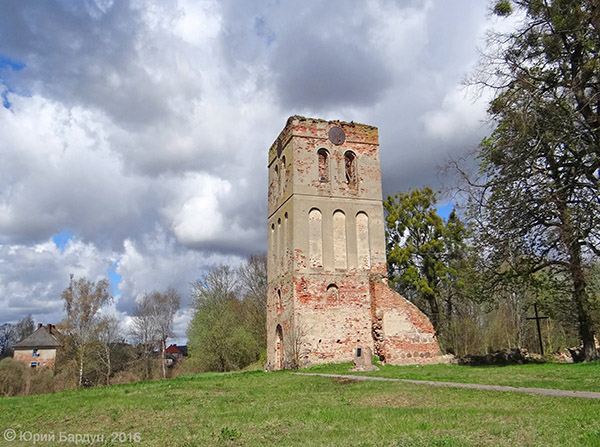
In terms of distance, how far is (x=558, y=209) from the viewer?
14664 mm

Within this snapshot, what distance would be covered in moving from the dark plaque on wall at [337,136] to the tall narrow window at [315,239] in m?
3.57

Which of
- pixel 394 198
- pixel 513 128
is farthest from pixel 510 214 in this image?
pixel 394 198

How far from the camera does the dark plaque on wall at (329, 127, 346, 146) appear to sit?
2316 centimetres

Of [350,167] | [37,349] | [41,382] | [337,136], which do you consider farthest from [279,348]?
[37,349]

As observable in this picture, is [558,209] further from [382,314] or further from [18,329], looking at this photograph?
[18,329]

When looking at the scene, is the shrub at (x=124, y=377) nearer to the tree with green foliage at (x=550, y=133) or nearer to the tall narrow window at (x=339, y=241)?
the tall narrow window at (x=339, y=241)

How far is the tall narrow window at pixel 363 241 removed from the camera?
72.9 feet

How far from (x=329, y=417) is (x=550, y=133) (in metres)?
10.5

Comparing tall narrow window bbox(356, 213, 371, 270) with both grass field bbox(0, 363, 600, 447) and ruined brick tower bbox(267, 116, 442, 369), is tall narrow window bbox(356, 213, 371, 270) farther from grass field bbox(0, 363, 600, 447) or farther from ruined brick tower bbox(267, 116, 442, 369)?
grass field bbox(0, 363, 600, 447)

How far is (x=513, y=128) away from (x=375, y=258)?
9.63 meters

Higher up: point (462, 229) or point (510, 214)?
point (462, 229)

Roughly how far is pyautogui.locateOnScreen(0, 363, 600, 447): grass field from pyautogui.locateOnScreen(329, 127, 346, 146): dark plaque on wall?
13948 mm

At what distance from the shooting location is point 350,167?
78.1ft

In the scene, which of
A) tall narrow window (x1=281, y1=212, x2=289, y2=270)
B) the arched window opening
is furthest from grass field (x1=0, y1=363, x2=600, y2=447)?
tall narrow window (x1=281, y1=212, x2=289, y2=270)
